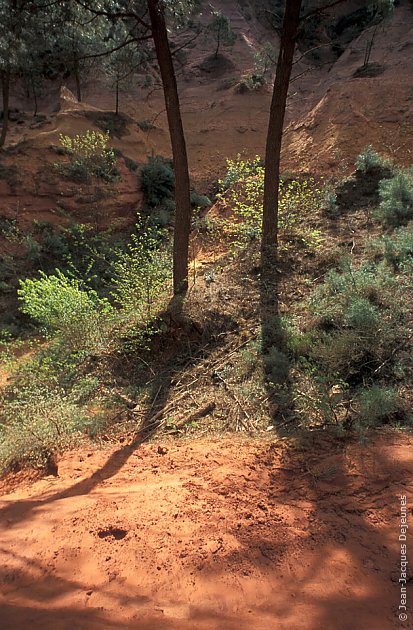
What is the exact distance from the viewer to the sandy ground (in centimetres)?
181

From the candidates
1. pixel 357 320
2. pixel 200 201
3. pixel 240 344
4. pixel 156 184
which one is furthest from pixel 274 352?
pixel 156 184

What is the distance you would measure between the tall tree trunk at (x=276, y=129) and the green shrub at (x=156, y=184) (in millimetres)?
6320

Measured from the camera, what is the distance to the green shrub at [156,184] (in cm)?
1232

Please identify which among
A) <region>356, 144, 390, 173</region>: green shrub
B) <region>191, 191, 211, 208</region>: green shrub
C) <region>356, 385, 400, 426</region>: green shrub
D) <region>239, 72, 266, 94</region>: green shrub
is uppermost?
<region>239, 72, 266, 94</region>: green shrub

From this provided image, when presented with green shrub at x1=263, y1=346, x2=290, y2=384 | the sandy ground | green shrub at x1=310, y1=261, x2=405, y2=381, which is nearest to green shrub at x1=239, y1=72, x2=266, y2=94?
green shrub at x1=310, y1=261, x2=405, y2=381

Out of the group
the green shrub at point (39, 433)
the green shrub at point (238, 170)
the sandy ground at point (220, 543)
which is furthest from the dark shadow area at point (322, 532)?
the green shrub at point (238, 170)

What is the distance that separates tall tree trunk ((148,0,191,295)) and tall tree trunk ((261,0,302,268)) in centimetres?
158

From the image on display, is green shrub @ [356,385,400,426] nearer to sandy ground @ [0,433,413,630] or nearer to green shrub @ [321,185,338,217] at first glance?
sandy ground @ [0,433,413,630]

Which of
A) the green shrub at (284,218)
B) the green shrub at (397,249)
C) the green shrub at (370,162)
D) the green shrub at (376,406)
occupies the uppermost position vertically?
the green shrub at (370,162)

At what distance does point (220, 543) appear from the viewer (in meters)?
2.30

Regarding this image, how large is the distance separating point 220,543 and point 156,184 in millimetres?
12033

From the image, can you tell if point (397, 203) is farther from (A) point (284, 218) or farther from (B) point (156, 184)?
(B) point (156, 184)

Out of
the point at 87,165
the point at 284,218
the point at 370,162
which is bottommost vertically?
the point at 284,218

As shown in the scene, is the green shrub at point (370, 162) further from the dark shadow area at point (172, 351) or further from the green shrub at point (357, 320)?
the dark shadow area at point (172, 351)
